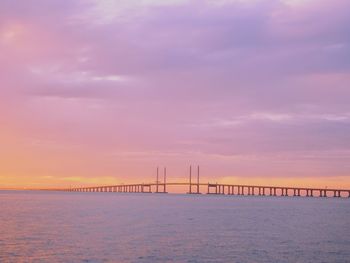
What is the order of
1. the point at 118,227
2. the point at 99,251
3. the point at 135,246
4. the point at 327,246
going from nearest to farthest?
the point at 99,251, the point at 135,246, the point at 327,246, the point at 118,227

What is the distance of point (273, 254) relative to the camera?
125ft

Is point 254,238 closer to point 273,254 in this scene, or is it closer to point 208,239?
point 208,239

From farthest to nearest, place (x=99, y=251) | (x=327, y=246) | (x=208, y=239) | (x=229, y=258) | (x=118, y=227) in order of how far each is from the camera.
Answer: (x=118, y=227), (x=208, y=239), (x=327, y=246), (x=99, y=251), (x=229, y=258)

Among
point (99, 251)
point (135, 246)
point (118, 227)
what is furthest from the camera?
point (118, 227)

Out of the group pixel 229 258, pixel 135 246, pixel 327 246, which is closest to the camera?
pixel 229 258

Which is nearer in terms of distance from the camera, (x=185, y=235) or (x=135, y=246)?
(x=135, y=246)

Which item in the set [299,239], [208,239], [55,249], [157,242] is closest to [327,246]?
[299,239]

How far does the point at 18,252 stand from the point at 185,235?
1765cm

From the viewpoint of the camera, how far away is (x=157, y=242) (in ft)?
142

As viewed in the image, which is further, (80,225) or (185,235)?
(80,225)

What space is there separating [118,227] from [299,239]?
19.2 metres

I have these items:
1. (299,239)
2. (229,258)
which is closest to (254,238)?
(299,239)

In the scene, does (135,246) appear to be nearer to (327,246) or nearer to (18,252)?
(18,252)

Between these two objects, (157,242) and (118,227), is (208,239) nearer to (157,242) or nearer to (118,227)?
(157,242)
